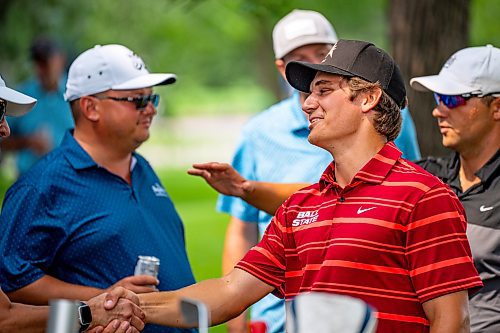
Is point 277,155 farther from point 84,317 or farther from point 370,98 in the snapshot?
point 370,98

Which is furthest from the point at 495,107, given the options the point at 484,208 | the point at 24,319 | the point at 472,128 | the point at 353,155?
the point at 24,319

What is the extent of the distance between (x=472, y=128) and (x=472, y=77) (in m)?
0.29

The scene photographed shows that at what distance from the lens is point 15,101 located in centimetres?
533

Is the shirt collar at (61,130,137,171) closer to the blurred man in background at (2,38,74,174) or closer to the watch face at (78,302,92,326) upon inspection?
the watch face at (78,302,92,326)

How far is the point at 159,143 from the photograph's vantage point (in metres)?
45.0

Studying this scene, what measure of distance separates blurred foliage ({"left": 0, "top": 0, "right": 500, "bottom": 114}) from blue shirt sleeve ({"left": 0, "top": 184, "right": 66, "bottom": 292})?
4.49 metres

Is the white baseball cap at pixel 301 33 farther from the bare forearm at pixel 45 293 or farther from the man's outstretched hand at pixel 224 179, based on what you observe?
the bare forearm at pixel 45 293

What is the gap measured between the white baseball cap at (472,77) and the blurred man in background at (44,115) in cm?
655

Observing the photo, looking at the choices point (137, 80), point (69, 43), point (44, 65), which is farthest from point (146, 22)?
point (137, 80)

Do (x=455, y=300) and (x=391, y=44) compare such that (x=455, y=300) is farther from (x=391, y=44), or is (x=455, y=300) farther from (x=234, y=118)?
(x=234, y=118)

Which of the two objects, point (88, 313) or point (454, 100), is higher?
point (454, 100)

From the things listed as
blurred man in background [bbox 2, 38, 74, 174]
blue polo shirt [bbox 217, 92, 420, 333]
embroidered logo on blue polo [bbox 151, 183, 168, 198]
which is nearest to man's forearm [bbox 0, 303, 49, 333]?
embroidered logo on blue polo [bbox 151, 183, 168, 198]

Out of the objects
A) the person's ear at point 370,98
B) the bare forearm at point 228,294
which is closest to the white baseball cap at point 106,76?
the bare forearm at point 228,294

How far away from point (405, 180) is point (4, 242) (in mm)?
2222
